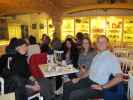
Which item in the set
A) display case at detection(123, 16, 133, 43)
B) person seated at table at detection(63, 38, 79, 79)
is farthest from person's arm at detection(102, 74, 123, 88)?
display case at detection(123, 16, 133, 43)

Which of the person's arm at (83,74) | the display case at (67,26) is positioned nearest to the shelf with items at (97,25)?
the display case at (67,26)

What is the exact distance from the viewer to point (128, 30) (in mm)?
9852

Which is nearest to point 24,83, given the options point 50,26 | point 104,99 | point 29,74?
point 29,74

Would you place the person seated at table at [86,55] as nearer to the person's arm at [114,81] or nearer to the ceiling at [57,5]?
the person's arm at [114,81]

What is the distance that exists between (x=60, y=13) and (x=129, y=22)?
8.17ft

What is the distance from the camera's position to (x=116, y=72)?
10.9 ft

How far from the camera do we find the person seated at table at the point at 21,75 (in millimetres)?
3697

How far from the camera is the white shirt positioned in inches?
132

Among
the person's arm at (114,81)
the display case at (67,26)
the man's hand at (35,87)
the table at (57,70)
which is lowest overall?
the man's hand at (35,87)

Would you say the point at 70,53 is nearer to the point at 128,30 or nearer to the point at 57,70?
the point at 57,70

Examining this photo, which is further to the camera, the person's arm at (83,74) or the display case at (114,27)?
the display case at (114,27)

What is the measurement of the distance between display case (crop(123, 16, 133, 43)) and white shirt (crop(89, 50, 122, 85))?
6.46 m

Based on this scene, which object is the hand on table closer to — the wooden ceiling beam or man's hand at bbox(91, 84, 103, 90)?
man's hand at bbox(91, 84, 103, 90)

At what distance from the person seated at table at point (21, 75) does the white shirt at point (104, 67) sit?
967mm
